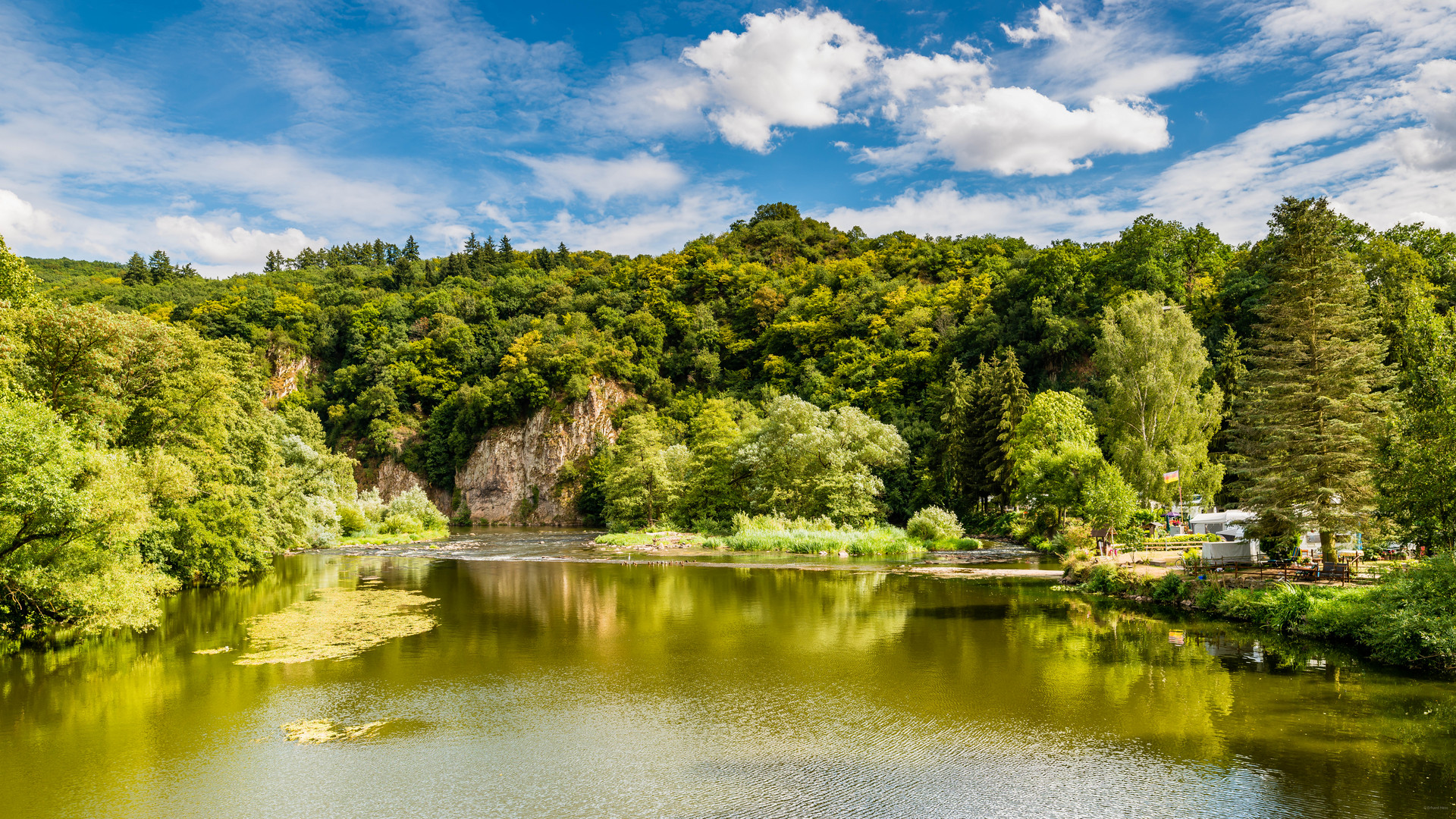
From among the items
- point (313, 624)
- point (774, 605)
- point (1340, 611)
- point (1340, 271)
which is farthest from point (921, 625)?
point (1340, 271)

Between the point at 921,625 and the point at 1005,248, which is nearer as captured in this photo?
the point at 921,625

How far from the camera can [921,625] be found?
22.1m

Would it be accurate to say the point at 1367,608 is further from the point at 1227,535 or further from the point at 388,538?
the point at 388,538

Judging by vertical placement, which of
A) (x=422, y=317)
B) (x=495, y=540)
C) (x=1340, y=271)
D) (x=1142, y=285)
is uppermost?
(x=422, y=317)

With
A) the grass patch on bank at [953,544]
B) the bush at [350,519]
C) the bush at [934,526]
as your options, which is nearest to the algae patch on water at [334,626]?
the grass patch on bank at [953,544]

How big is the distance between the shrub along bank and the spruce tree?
120 inches

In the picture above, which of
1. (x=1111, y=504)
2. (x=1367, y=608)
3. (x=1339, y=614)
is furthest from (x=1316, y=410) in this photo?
(x=1111, y=504)

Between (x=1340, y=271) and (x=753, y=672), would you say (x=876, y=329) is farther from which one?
(x=753, y=672)

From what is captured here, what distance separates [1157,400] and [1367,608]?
88.9 ft

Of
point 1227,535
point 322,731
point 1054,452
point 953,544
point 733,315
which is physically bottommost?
point 953,544

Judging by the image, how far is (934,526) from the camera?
47.0m

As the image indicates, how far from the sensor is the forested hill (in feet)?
186

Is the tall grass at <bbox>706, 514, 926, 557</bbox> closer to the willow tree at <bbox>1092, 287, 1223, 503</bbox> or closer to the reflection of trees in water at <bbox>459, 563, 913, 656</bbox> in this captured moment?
the reflection of trees in water at <bbox>459, 563, 913, 656</bbox>

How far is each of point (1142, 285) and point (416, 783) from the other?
200ft
